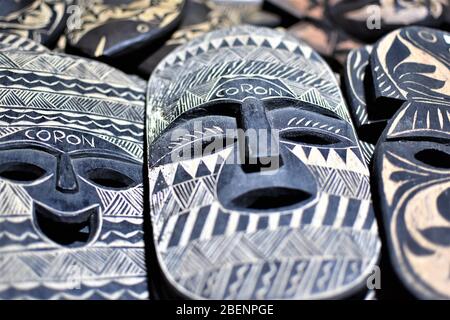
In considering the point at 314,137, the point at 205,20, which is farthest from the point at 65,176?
the point at 205,20

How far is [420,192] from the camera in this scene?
1.24 metres

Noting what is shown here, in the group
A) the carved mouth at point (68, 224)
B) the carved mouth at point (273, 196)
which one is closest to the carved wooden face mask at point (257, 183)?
the carved mouth at point (273, 196)

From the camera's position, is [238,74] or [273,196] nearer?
[273,196]

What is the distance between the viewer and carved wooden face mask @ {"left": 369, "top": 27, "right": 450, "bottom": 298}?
1130 millimetres

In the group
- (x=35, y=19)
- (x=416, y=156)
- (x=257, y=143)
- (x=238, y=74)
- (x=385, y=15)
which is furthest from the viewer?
(x=385, y=15)

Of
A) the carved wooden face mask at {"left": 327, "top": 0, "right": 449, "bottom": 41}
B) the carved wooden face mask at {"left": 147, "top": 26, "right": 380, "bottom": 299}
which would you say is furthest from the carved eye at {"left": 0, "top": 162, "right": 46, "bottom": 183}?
the carved wooden face mask at {"left": 327, "top": 0, "right": 449, "bottom": 41}

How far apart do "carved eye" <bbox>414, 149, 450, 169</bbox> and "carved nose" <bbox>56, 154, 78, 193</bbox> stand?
2.19 ft

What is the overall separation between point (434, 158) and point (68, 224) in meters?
0.74

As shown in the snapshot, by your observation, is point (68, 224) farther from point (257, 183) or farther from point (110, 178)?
point (257, 183)

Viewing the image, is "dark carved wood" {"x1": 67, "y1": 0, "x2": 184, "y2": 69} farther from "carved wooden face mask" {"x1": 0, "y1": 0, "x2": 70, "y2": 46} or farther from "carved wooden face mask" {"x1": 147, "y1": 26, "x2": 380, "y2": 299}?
"carved wooden face mask" {"x1": 147, "y1": 26, "x2": 380, "y2": 299}

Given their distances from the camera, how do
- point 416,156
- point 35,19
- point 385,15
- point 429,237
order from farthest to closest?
point 385,15
point 35,19
point 416,156
point 429,237

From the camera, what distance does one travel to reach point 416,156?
1399mm
